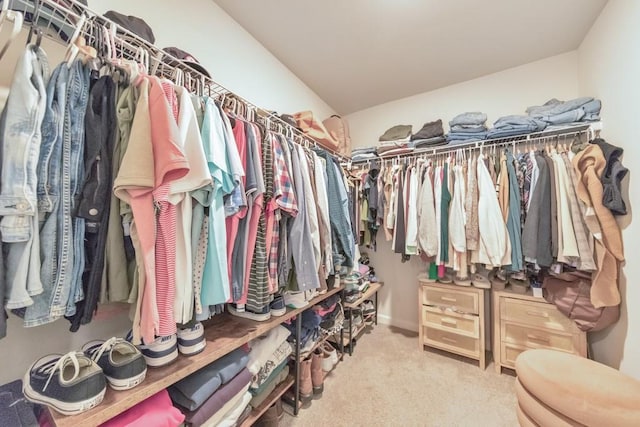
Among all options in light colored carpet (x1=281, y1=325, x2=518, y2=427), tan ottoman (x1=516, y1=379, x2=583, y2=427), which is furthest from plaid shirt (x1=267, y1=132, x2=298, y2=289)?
tan ottoman (x1=516, y1=379, x2=583, y2=427)

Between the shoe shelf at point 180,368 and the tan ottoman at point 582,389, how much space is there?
117 cm

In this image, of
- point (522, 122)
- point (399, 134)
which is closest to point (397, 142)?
point (399, 134)

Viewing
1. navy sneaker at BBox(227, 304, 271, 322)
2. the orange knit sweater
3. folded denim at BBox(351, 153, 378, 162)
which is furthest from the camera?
folded denim at BBox(351, 153, 378, 162)

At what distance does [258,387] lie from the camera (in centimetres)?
116

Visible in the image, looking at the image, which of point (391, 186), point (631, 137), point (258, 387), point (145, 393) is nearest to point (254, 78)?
point (391, 186)

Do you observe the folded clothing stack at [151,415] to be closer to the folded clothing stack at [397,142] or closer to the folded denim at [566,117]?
the folded clothing stack at [397,142]

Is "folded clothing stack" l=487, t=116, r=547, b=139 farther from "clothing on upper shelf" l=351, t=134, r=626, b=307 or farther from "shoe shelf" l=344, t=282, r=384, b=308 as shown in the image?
"shoe shelf" l=344, t=282, r=384, b=308

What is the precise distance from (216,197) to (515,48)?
8.21ft

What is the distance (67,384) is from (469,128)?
269 centimetres

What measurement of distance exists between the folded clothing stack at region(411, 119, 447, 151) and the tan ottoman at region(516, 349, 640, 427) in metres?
1.70

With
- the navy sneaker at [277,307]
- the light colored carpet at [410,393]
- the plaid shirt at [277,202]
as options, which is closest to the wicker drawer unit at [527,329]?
the light colored carpet at [410,393]

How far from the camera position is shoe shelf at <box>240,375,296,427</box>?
42.4 inches

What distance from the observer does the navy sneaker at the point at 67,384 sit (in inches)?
22.6

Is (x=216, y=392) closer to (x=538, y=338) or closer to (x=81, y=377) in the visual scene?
(x=81, y=377)
